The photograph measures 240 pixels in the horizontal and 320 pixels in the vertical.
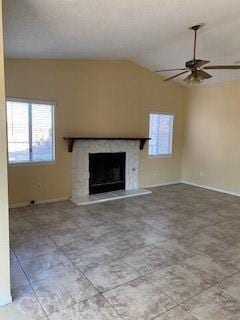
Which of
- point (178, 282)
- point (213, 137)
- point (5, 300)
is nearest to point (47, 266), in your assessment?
point (5, 300)

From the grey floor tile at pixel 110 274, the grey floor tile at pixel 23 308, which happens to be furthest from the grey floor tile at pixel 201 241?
the grey floor tile at pixel 23 308

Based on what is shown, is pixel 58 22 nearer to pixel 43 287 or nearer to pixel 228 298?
pixel 43 287

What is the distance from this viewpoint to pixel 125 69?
6.18m

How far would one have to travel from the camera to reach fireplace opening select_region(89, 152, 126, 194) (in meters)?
6.02

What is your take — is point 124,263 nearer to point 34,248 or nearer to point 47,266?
point 47,266

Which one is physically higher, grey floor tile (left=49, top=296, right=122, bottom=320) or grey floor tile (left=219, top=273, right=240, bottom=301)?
grey floor tile (left=219, top=273, right=240, bottom=301)

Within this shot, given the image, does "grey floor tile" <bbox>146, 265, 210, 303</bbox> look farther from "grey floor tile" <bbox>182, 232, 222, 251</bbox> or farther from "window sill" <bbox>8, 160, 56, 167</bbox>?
"window sill" <bbox>8, 160, 56, 167</bbox>

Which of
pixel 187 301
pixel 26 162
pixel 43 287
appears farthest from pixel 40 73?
pixel 187 301

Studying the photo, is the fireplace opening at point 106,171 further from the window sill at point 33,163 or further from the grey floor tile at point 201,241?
the grey floor tile at point 201,241

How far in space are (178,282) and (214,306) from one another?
17.1 inches

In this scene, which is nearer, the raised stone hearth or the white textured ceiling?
the white textured ceiling

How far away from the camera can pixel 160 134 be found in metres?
7.25

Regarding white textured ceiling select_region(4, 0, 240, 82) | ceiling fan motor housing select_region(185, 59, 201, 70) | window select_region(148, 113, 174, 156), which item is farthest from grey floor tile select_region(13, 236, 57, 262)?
window select_region(148, 113, 174, 156)

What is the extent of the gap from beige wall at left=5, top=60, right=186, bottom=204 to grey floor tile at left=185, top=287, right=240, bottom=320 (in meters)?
3.87
